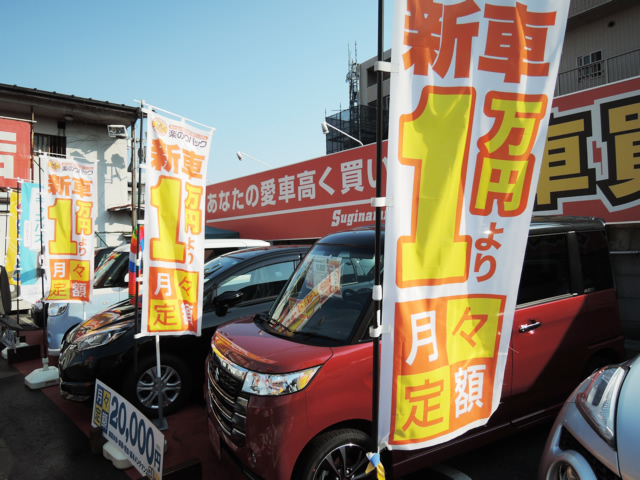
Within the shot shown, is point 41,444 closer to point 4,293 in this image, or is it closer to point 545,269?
point 4,293

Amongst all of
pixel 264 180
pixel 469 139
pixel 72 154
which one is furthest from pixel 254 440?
pixel 72 154

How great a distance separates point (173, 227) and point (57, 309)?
155 inches

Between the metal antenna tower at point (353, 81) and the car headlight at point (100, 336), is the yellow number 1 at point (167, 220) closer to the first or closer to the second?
the car headlight at point (100, 336)

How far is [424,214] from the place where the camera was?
1.75 meters

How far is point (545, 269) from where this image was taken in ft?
11.5

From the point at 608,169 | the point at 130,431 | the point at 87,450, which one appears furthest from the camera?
the point at 608,169

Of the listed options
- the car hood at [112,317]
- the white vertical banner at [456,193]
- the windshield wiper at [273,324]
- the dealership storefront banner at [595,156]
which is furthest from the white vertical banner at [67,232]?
the dealership storefront banner at [595,156]

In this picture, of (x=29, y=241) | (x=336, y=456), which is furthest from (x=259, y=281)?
(x=29, y=241)

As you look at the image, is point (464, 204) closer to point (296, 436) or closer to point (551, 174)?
point (296, 436)

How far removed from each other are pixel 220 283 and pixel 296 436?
2.78 metres

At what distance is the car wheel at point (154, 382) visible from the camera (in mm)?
4227

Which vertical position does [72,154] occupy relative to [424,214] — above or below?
above

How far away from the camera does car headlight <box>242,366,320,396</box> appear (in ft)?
7.86

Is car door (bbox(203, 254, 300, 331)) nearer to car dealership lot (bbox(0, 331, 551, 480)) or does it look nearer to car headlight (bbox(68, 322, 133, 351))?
car headlight (bbox(68, 322, 133, 351))
